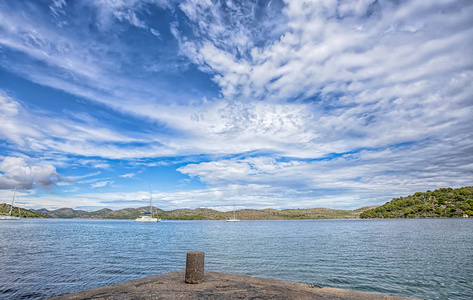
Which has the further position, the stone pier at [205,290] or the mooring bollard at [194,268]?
the mooring bollard at [194,268]

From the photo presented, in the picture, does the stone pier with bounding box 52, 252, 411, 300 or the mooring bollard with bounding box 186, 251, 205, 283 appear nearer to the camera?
the stone pier with bounding box 52, 252, 411, 300

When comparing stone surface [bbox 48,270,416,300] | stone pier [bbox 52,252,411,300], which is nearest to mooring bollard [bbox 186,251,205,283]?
stone pier [bbox 52,252,411,300]

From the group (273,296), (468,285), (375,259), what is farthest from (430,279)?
(273,296)

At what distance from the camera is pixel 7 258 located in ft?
104

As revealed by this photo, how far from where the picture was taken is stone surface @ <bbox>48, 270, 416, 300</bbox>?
10836mm

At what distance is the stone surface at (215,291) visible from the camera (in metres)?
10.8

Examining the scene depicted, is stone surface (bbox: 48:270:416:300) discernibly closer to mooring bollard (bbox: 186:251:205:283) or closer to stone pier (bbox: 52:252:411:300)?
stone pier (bbox: 52:252:411:300)

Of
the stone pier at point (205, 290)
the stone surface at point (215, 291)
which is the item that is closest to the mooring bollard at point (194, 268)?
the stone pier at point (205, 290)

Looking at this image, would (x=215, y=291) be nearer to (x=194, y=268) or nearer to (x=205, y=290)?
(x=205, y=290)

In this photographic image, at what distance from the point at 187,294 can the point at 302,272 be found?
1659 cm

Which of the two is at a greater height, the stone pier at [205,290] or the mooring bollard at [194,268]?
the mooring bollard at [194,268]

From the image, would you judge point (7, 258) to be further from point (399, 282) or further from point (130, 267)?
point (399, 282)

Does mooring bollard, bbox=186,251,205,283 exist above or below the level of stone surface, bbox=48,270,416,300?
above

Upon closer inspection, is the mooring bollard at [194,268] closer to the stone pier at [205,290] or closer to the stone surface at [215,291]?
the stone pier at [205,290]
